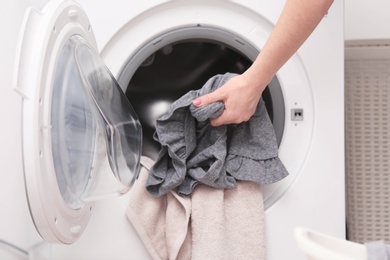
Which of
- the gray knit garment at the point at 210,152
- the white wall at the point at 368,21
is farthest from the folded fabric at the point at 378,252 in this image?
the white wall at the point at 368,21

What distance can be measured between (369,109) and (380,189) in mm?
227

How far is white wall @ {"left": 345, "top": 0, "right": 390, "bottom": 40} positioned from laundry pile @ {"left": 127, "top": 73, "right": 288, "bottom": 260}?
40cm

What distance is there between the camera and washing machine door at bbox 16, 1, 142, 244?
2.31 feet

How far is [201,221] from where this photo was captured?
0.99 m

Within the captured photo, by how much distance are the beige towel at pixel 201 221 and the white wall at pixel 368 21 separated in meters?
0.50

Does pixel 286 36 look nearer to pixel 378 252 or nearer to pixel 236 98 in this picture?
pixel 236 98

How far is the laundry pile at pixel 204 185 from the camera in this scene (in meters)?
0.99

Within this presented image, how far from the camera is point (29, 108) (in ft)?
2.26

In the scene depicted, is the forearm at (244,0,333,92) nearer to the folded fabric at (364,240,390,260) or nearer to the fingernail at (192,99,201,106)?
the fingernail at (192,99,201,106)

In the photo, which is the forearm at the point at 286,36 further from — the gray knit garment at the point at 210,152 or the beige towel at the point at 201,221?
the beige towel at the point at 201,221

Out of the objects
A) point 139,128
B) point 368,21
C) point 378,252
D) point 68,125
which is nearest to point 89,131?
point 68,125

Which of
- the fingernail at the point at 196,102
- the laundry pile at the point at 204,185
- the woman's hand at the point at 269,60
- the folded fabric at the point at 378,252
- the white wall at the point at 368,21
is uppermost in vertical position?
the white wall at the point at 368,21

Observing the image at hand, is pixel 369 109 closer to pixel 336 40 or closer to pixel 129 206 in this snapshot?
pixel 336 40

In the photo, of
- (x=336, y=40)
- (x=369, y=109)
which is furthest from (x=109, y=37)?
(x=369, y=109)
